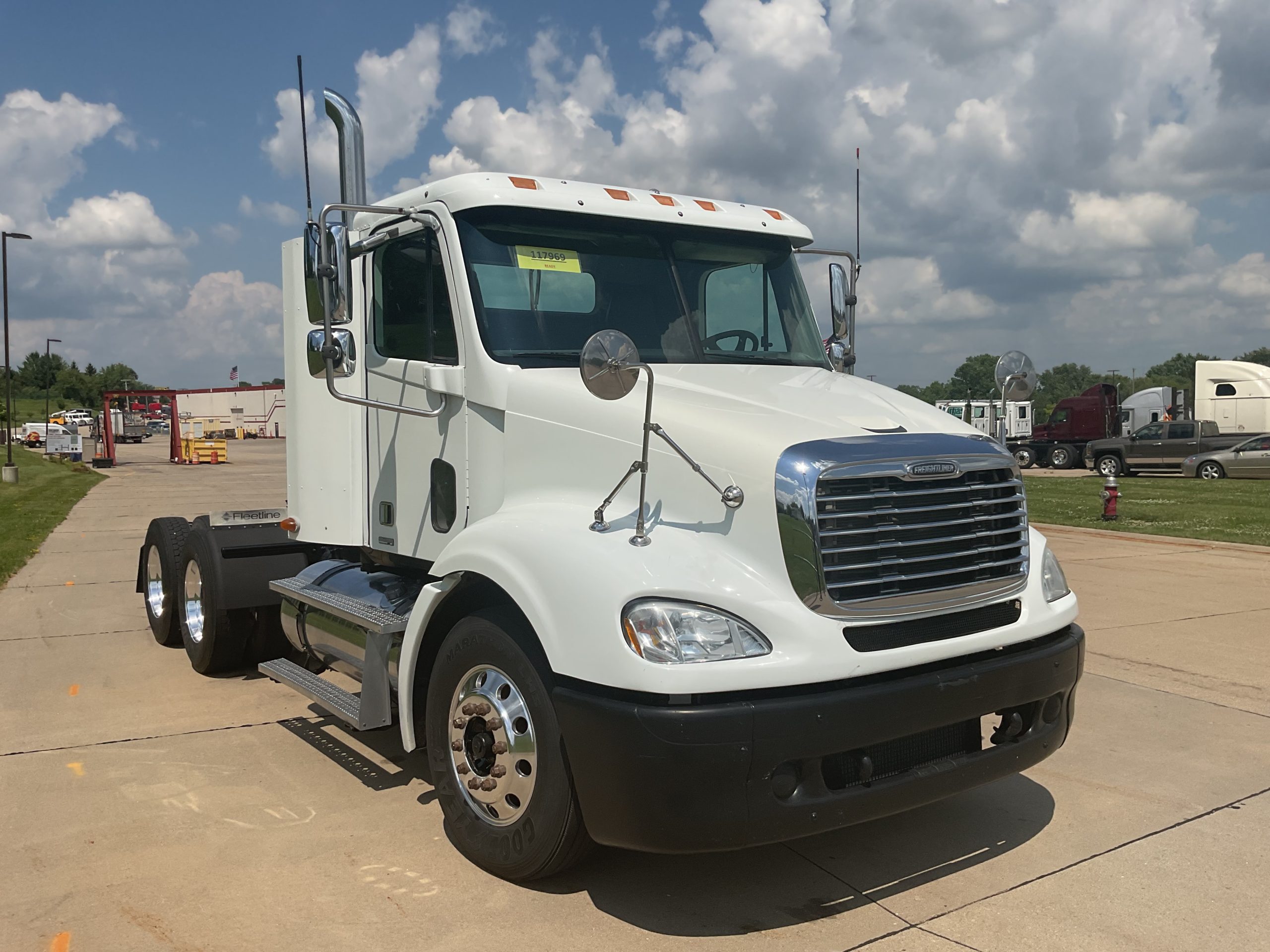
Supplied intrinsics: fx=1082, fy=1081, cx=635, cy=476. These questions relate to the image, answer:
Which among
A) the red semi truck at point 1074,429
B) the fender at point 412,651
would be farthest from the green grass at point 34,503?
the red semi truck at point 1074,429

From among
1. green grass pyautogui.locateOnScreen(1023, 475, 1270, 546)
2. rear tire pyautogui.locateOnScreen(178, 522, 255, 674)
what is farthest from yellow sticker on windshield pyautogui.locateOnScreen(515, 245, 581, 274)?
green grass pyautogui.locateOnScreen(1023, 475, 1270, 546)

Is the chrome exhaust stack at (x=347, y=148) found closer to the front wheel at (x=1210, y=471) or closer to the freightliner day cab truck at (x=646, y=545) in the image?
the freightliner day cab truck at (x=646, y=545)

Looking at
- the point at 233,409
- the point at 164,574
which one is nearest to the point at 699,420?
the point at 164,574

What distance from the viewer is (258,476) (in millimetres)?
31656

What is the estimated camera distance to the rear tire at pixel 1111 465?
33594mm

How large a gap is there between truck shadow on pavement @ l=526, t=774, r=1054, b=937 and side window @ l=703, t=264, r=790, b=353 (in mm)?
2151

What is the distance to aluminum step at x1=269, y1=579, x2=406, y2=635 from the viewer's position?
462 centimetres

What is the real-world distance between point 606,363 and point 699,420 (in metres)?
0.55

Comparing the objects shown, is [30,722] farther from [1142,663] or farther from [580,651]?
[1142,663]

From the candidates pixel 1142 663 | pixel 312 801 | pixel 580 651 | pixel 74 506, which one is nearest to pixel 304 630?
pixel 312 801

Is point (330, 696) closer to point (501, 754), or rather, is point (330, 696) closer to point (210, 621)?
point (501, 754)

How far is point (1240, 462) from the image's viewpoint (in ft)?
98.1

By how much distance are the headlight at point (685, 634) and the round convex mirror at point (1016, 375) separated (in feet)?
7.45

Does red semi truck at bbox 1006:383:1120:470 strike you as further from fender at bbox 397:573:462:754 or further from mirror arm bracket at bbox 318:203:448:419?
fender at bbox 397:573:462:754
